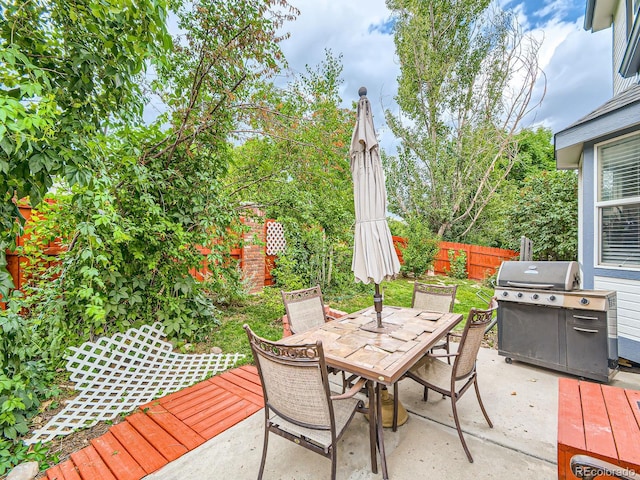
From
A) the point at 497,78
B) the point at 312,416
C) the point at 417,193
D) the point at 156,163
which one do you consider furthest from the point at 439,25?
the point at 312,416

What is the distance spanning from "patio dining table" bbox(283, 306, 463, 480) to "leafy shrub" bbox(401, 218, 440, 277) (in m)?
6.53

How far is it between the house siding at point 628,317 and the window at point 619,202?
26cm

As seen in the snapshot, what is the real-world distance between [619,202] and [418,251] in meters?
6.08

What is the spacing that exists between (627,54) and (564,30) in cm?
657

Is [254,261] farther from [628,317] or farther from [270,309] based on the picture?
[628,317]

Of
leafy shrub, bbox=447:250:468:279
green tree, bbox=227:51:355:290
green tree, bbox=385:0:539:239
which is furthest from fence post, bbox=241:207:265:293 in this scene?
green tree, bbox=385:0:539:239

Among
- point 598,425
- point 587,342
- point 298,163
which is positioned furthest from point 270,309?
point 598,425

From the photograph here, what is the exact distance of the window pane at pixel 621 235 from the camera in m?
3.43

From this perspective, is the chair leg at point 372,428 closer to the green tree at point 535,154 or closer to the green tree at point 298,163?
the green tree at point 298,163

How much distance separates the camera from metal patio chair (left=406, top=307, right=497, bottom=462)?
2.16 meters

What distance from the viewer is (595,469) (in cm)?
119

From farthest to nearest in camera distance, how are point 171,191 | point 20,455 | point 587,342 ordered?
point 171,191, point 587,342, point 20,455

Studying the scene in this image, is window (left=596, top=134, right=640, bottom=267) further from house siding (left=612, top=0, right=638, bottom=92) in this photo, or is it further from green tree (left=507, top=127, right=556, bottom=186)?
green tree (left=507, top=127, right=556, bottom=186)

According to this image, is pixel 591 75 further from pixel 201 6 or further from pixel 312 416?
pixel 312 416
